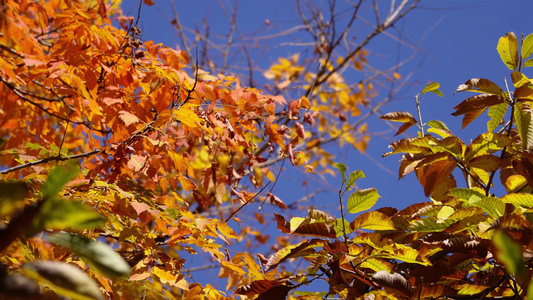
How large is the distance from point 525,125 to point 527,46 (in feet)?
1.03

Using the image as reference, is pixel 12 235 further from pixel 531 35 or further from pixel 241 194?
pixel 241 194

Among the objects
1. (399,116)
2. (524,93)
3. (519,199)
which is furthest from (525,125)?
(399,116)

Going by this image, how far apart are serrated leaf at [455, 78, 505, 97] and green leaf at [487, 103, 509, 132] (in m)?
0.10

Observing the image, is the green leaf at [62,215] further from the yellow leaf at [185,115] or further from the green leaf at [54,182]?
the yellow leaf at [185,115]

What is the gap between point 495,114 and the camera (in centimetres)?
202

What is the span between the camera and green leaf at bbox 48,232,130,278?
0.65 meters

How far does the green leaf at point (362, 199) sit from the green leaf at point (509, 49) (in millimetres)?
807

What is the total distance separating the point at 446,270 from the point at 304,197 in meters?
5.92

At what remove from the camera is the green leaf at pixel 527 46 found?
186 cm

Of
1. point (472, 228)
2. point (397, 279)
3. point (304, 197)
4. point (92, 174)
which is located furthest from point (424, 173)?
point (304, 197)

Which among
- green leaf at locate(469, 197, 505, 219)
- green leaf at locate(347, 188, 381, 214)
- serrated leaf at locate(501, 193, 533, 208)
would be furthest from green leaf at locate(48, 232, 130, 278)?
serrated leaf at locate(501, 193, 533, 208)

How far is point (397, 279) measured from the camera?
146cm

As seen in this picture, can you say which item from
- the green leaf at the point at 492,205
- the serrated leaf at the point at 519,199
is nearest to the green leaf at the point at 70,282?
the green leaf at the point at 492,205

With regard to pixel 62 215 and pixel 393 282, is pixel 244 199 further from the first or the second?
pixel 62 215
